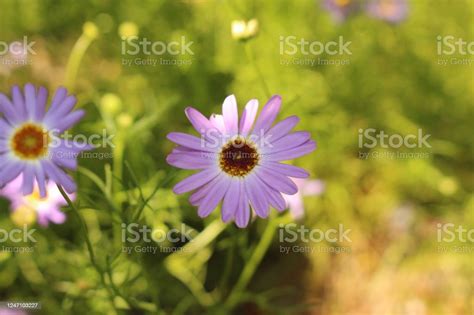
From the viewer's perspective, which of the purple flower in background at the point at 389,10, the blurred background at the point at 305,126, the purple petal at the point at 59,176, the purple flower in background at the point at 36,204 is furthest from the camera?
the purple flower in background at the point at 389,10

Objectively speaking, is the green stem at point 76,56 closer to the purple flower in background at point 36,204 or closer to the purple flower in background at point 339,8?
the purple flower in background at point 36,204

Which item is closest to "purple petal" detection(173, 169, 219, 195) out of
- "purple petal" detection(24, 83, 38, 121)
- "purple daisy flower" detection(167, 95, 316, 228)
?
"purple daisy flower" detection(167, 95, 316, 228)

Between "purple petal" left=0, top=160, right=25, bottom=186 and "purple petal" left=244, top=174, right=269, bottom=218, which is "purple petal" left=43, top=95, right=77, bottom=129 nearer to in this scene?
"purple petal" left=0, top=160, right=25, bottom=186

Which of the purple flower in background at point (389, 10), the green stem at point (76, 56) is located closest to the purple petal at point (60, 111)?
the green stem at point (76, 56)

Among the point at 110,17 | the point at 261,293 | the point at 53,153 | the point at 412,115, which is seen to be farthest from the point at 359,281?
the point at 110,17

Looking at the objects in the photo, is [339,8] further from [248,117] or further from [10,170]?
[10,170]

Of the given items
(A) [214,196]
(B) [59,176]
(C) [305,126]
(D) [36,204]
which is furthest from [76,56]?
(A) [214,196]
